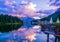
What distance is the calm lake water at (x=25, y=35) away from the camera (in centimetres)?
230

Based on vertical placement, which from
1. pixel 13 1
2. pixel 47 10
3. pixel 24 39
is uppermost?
pixel 13 1

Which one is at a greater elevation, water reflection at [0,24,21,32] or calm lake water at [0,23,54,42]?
water reflection at [0,24,21,32]

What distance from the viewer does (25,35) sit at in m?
2.33

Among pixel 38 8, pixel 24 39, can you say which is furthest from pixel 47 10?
pixel 24 39

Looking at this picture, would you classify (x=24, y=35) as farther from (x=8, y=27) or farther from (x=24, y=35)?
(x=8, y=27)

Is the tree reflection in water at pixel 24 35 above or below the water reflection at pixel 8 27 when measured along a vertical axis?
below

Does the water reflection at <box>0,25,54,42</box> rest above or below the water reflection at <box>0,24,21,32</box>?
below

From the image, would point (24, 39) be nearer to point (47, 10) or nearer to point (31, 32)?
point (31, 32)

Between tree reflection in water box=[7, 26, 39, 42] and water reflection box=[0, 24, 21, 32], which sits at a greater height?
water reflection box=[0, 24, 21, 32]

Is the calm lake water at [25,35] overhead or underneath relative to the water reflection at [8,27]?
underneath

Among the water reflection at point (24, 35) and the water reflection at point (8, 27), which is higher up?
the water reflection at point (8, 27)

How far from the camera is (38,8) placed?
2359 mm

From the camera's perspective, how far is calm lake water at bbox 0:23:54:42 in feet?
7.56

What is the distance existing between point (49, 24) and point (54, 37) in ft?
0.71
